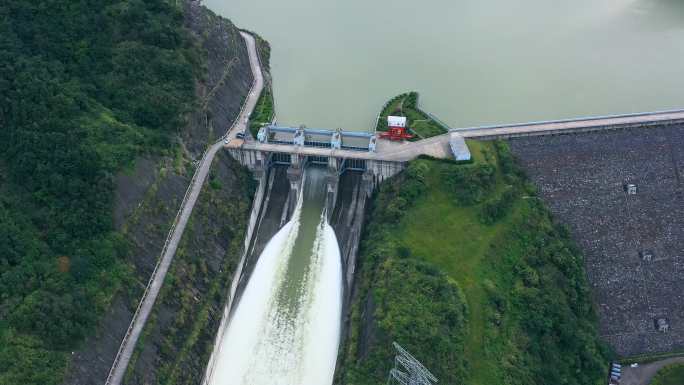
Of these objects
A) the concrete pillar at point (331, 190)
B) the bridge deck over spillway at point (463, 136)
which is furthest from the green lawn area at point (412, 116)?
the concrete pillar at point (331, 190)

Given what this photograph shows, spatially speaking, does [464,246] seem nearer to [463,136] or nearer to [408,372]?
[463,136]

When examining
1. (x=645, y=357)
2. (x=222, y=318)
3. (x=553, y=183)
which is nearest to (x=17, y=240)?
(x=222, y=318)

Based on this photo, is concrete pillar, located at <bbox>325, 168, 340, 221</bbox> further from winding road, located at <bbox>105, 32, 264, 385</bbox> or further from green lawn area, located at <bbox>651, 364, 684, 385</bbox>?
green lawn area, located at <bbox>651, 364, 684, 385</bbox>

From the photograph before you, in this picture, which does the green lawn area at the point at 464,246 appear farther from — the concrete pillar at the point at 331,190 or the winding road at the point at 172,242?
the winding road at the point at 172,242

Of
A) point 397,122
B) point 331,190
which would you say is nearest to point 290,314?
point 331,190

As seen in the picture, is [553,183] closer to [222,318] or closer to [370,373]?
[370,373]

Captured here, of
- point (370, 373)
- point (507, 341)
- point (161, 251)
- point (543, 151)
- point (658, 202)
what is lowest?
point (370, 373)
